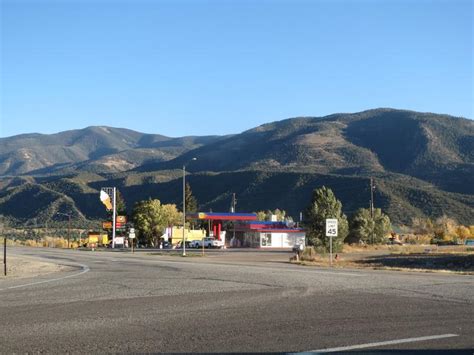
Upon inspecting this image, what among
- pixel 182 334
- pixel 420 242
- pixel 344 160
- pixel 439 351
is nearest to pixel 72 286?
pixel 182 334

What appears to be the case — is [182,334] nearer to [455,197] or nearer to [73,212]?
[455,197]

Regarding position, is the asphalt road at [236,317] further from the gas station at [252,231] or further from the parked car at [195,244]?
the gas station at [252,231]

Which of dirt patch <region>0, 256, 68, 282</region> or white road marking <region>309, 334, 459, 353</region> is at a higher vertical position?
white road marking <region>309, 334, 459, 353</region>

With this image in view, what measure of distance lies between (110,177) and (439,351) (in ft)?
619

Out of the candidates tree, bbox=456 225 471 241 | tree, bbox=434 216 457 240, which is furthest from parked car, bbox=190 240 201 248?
tree, bbox=456 225 471 241

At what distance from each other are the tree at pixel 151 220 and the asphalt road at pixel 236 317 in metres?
77.6

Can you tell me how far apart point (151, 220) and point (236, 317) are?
285 ft

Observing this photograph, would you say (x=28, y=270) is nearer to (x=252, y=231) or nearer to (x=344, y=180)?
(x=252, y=231)

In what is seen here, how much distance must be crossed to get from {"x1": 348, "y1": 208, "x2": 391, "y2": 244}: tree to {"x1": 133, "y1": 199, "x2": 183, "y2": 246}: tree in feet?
94.3

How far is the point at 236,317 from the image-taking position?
40.9 ft

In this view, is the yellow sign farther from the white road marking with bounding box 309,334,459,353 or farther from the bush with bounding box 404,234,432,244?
the white road marking with bounding box 309,334,459,353

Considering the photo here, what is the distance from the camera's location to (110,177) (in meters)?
193

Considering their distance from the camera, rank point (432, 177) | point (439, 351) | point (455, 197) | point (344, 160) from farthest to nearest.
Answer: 1. point (344, 160)
2. point (432, 177)
3. point (455, 197)
4. point (439, 351)

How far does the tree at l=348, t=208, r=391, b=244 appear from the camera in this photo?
8775 centimetres
